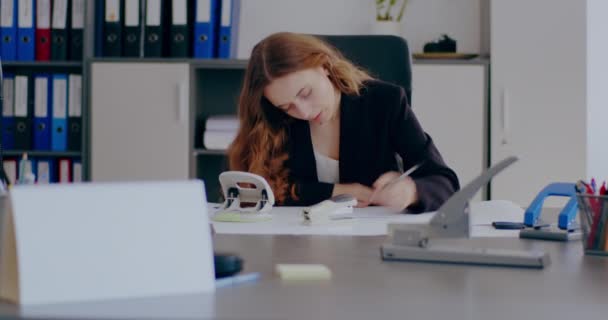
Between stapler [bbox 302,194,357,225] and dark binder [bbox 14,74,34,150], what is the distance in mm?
2041

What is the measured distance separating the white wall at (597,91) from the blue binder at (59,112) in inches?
76.9

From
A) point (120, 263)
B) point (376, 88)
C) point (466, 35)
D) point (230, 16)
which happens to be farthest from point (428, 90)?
point (120, 263)

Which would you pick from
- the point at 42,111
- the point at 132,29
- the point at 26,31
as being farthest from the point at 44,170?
the point at 132,29

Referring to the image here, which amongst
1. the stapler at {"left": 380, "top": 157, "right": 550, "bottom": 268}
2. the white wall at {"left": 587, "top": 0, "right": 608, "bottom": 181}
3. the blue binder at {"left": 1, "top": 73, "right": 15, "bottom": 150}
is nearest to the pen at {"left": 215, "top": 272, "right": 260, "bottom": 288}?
the stapler at {"left": 380, "top": 157, "right": 550, "bottom": 268}

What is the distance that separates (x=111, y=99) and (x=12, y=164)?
0.48 meters

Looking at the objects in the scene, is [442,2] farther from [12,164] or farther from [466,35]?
[12,164]

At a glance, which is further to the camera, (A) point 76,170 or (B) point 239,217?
(A) point 76,170

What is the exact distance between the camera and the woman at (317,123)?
216 centimetres

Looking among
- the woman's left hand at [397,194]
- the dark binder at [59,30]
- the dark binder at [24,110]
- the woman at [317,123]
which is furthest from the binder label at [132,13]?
the woman's left hand at [397,194]

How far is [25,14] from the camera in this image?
10.6 feet

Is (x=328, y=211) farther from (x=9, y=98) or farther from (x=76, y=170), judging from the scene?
(x=9, y=98)

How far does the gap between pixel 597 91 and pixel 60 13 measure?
2031 millimetres

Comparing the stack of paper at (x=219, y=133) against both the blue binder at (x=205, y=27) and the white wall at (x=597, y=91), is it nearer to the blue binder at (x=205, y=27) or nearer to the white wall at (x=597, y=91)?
the blue binder at (x=205, y=27)

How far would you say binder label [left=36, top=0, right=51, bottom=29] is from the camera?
3.24m
